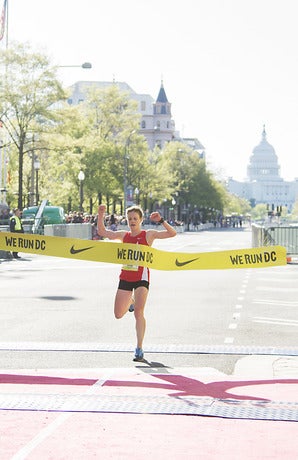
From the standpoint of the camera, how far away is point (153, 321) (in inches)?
613

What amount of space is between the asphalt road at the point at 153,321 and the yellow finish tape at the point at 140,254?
108 cm

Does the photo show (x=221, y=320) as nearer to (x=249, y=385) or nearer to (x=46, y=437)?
(x=249, y=385)

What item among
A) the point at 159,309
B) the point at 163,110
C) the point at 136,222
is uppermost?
the point at 163,110

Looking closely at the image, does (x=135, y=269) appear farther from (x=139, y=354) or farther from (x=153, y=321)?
(x=153, y=321)

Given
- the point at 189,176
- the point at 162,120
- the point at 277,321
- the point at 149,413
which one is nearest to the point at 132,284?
the point at 149,413

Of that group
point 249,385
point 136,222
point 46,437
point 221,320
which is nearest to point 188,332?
point 221,320

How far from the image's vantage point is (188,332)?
1401cm

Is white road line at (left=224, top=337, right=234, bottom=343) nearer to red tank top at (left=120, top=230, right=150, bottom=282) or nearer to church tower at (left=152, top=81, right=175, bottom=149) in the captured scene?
red tank top at (left=120, top=230, right=150, bottom=282)

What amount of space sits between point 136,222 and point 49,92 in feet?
160

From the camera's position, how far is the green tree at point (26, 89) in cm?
5809

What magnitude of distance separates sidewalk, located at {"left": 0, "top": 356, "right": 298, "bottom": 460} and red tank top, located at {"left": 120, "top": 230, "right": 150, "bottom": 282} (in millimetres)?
969

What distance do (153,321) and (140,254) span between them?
487 cm

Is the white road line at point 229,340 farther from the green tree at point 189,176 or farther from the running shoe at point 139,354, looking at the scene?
the green tree at point 189,176

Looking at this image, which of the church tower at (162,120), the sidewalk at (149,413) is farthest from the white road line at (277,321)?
the church tower at (162,120)
